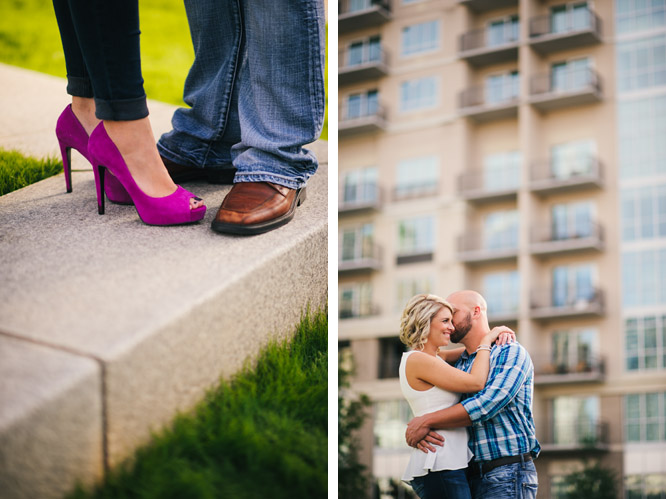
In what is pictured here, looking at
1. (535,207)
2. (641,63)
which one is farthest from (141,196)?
(641,63)

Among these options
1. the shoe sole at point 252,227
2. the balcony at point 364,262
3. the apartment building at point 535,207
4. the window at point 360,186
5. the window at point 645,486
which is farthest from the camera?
the window at point 360,186

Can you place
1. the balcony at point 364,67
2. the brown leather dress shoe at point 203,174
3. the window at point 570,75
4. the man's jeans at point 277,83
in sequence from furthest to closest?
the balcony at point 364,67
the window at point 570,75
the brown leather dress shoe at point 203,174
the man's jeans at point 277,83

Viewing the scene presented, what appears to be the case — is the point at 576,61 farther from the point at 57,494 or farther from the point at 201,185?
the point at 57,494

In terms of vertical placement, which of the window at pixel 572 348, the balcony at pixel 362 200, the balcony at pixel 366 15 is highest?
the balcony at pixel 366 15

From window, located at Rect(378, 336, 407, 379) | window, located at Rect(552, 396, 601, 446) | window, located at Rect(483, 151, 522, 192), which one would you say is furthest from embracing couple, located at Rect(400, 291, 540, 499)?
window, located at Rect(483, 151, 522, 192)

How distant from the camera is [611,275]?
15156mm

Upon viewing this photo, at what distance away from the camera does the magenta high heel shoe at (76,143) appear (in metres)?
1.88

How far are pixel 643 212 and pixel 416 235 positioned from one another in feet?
15.9

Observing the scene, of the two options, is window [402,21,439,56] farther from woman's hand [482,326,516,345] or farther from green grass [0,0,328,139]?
woman's hand [482,326,516,345]

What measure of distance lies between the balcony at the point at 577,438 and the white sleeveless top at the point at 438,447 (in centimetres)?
1322

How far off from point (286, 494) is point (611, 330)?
49.1ft

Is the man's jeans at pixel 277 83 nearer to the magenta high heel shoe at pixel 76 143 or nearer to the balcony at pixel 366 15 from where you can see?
the magenta high heel shoe at pixel 76 143

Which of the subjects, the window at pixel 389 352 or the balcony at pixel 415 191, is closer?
the window at pixel 389 352

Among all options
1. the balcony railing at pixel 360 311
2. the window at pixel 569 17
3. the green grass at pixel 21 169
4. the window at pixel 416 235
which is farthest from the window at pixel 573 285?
the green grass at pixel 21 169
